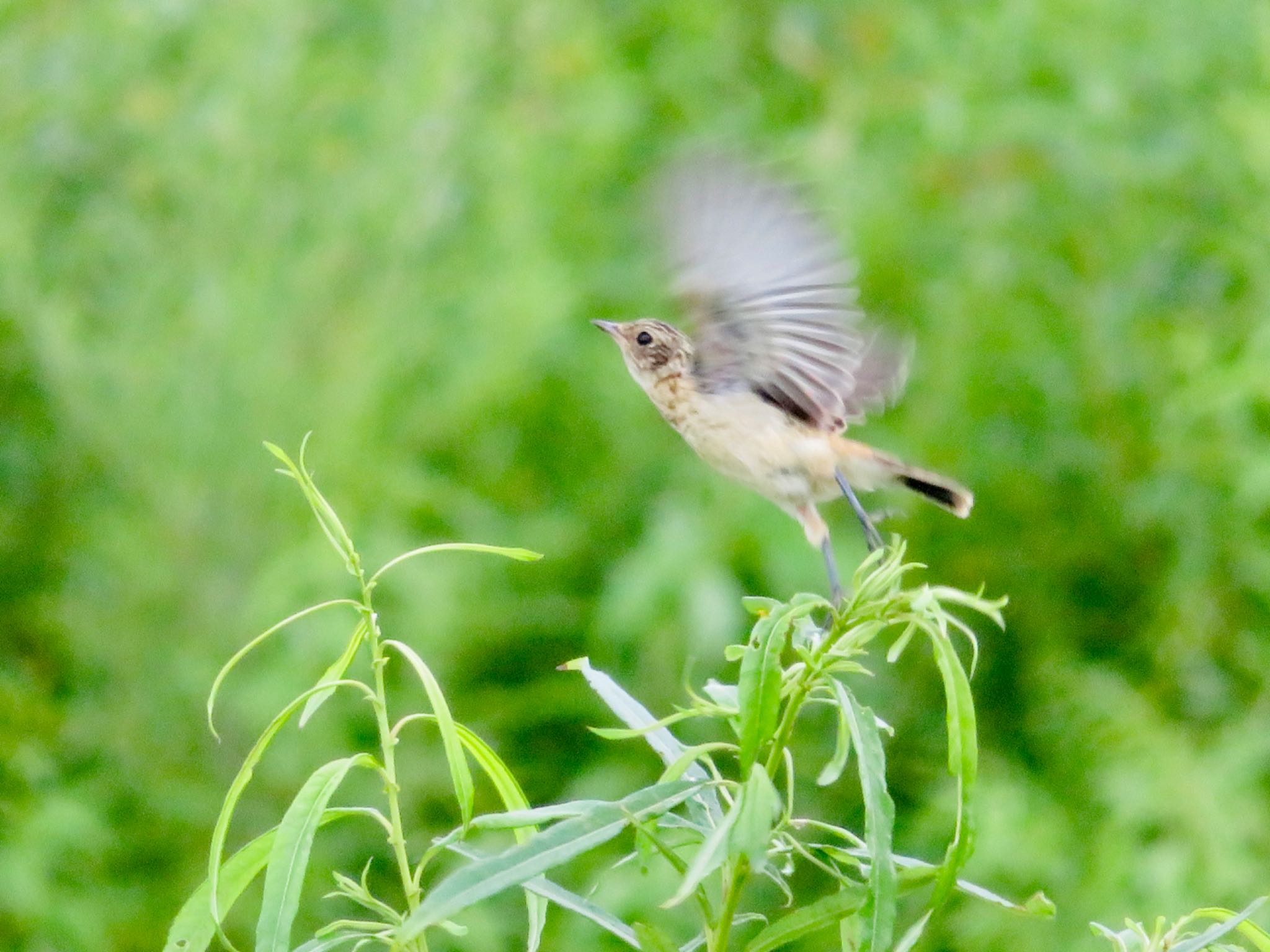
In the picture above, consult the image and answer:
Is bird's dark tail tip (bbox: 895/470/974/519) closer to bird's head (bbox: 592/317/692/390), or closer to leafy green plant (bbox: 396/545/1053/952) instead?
bird's head (bbox: 592/317/692/390)

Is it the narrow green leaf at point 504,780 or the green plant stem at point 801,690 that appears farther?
the narrow green leaf at point 504,780

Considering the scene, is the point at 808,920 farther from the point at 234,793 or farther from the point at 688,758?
the point at 234,793

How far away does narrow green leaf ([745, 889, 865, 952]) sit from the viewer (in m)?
1.09

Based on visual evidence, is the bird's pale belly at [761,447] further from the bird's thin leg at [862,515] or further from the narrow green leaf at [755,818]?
the narrow green leaf at [755,818]

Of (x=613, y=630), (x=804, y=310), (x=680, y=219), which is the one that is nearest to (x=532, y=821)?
(x=804, y=310)

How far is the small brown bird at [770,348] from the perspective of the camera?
2.09 m

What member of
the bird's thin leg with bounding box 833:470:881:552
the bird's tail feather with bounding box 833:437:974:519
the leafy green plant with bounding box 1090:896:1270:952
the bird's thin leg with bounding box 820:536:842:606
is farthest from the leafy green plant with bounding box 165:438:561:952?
the bird's tail feather with bounding box 833:437:974:519

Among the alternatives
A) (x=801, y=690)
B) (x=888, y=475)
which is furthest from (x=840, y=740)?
(x=888, y=475)

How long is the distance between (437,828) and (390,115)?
1.63 metres

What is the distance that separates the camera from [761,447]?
221 centimetres

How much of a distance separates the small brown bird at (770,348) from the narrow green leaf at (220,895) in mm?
964

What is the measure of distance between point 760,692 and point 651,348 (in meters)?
1.45

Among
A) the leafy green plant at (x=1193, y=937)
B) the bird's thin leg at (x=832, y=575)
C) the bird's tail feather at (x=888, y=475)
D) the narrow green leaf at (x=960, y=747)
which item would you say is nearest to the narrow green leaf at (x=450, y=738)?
the narrow green leaf at (x=960, y=747)

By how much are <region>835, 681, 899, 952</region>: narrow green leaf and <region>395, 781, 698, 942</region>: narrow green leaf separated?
123 mm
